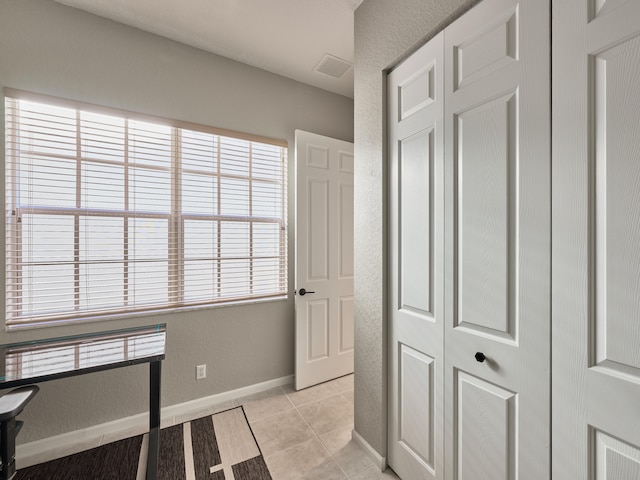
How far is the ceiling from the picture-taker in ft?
5.97

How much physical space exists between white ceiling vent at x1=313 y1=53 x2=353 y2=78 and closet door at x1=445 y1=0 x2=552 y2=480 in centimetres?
135

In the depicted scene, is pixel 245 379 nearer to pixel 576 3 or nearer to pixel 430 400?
pixel 430 400

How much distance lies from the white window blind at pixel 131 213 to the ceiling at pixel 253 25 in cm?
65

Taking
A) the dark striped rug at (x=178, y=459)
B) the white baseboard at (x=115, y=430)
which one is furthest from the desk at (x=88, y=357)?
the white baseboard at (x=115, y=430)

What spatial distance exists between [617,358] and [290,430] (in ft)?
6.13

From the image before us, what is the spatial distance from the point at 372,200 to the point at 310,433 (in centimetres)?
165

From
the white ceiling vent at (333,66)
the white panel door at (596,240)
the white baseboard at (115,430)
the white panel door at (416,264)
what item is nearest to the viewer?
the white panel door at (596,240)

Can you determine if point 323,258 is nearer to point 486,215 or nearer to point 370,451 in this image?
point 370,451

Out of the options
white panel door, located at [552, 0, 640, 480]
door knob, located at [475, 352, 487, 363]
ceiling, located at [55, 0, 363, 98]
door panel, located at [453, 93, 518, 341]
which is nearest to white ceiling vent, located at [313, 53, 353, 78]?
ceiling, located at [55, 0, 363, 98]

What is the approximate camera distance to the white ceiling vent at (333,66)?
2.34 meters

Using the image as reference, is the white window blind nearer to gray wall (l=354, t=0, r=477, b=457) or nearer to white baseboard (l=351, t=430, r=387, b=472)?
gray wall (l=354, t=0, r=477, b=457)

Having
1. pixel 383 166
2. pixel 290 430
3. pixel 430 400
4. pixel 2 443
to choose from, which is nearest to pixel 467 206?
pixel 383 166

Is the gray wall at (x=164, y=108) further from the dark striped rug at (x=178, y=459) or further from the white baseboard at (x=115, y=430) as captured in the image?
the dark striped rug at (x=178, y=459)

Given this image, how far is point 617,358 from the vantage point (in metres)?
0.78
